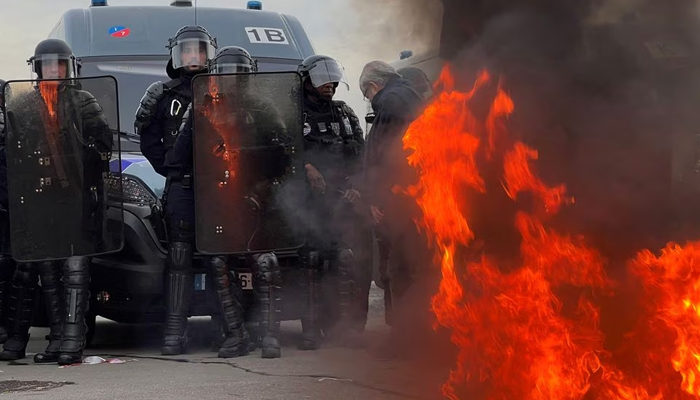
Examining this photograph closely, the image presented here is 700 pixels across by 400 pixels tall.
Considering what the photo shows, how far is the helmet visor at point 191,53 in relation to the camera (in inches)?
315

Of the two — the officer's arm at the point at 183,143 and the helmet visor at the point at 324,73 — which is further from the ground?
the helmet visor at the point at 324,73

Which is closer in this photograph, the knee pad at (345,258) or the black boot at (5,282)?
the black boot at (5,282)

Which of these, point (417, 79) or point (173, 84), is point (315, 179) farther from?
point (417, 79)

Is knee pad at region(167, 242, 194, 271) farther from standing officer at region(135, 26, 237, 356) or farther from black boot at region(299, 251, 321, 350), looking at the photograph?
black boot at region(299, 251, 321, 350)

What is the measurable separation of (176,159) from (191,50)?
79cm

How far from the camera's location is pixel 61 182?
304 inches

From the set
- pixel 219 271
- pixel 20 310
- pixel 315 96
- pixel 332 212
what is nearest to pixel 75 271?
pixel 20 310

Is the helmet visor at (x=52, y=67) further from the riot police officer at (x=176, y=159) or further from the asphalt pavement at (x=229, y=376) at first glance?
the asphalt pavement at (x=229, y=376)

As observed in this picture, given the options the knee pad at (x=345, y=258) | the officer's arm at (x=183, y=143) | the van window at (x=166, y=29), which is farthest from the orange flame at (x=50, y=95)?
the knee pad at (x=345, y=258)

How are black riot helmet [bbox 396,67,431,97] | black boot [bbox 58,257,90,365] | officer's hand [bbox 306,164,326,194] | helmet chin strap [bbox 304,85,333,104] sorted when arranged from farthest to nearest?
helmet chin strap [bbox 304,85,333,104]
officer's hand [bbox 306,164,326,194]
black boot [bbox 58,257,90,365]
black riot helmet [bbox 396,67,431,97]

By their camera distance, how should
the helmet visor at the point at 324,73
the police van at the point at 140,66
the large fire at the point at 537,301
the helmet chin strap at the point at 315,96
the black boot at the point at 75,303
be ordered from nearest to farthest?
1. the large fire at the point at 537,301
2. the black boot at the point at 75,303
3. the police van at the point at 140,66
4. the helmet visor at the point at 324,73
5. the helmet chin strap at the point at 315,96

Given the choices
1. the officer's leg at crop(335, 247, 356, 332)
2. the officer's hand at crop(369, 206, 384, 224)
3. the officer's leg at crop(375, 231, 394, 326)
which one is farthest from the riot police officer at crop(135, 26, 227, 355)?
the officer's leg at crop(375, 231, 394, 326)

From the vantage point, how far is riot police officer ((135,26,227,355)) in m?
7.84

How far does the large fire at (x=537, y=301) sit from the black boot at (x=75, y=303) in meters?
3.10
